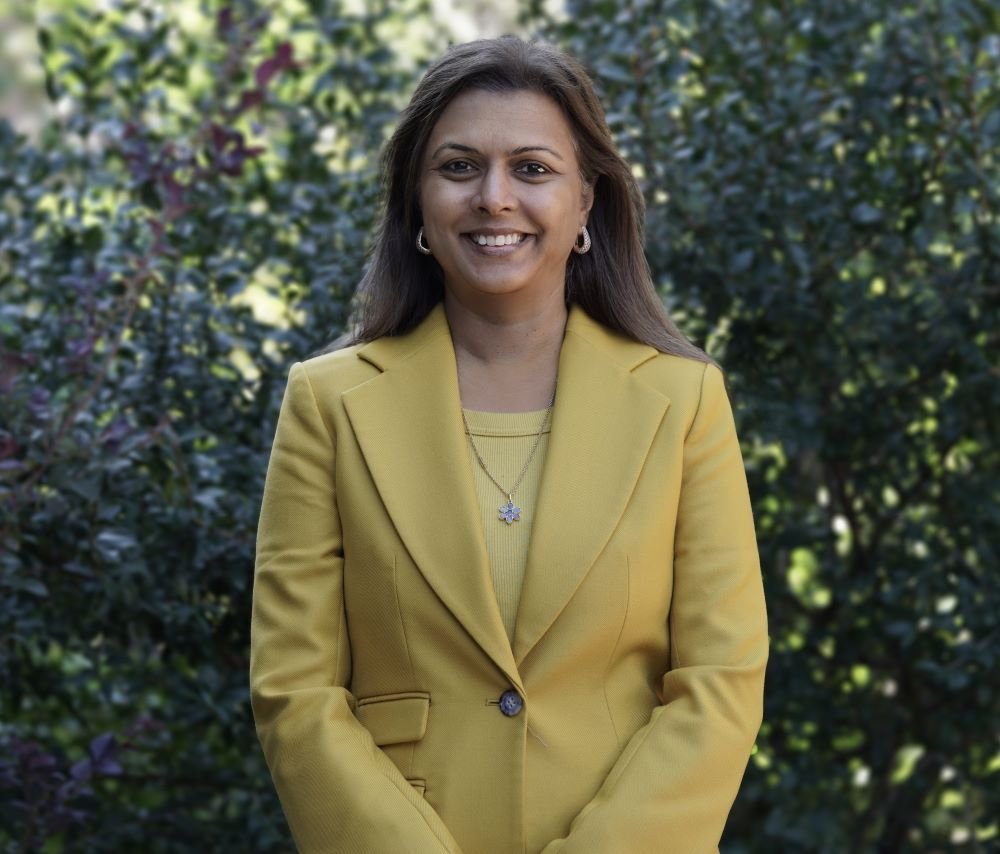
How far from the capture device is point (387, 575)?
2.46 meters

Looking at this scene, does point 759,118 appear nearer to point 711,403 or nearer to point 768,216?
point 768,216

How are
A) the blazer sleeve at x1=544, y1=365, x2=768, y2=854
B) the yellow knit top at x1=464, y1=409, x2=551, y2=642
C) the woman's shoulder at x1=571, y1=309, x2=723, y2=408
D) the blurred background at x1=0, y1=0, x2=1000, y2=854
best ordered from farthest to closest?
the blurred background at x1=0, y1=0, x2=1000, y2=854, the woman's shoulder at x1=571, y1=309, x2=723, y2=408, the yellow knit top at x1=464, y1=409, x2=551, y2=642, the blazer sleeve at x1=544, y1=365, x2=768, y2=854

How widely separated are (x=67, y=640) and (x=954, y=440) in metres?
2.04

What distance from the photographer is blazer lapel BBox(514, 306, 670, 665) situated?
7.96ft

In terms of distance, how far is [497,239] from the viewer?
2525mm

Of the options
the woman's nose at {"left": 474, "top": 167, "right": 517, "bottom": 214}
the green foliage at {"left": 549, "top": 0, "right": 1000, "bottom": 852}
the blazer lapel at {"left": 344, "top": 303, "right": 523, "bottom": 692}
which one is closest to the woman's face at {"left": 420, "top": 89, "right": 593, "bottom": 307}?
the woman's nose at {"left": 474, "top": 167, "right": 517, "bottom": 214}

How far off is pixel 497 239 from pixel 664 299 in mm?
1494

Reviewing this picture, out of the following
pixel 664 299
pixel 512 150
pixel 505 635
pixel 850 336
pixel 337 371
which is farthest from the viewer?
pixel 850 336

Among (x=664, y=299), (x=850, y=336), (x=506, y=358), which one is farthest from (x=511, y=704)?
(x=850, y=336)

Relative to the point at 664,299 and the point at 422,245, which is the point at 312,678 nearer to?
the point at 422,245

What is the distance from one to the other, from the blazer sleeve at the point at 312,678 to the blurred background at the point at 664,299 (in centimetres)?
83

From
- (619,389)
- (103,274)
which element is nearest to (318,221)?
(103,274)

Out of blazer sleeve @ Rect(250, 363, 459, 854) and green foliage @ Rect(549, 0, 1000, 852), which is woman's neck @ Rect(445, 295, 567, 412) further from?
green foliage @ Rect(549, 0, 1000, 852)

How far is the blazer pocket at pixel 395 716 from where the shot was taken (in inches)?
96.6
